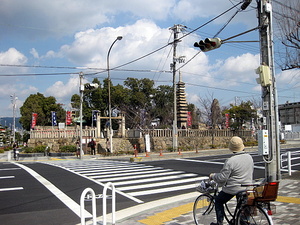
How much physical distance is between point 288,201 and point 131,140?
28362mm

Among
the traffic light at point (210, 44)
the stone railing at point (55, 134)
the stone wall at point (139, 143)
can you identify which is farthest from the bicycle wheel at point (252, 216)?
the stone railing at point (55, 134)

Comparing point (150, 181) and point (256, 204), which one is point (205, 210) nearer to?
point (256, 204)

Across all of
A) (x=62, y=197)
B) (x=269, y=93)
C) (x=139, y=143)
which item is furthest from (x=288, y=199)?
(x=139, y=143)

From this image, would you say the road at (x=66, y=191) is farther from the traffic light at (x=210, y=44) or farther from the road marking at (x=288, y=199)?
the traffic light at (x=210, y=44)

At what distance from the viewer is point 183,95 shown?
38.3 m

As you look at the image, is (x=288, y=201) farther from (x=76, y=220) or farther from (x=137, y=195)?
(x=76, y=220)

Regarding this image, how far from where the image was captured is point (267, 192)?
4414 millimetres

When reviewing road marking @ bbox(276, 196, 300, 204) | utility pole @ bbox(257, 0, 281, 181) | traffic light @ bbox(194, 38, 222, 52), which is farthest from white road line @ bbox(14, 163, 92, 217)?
traffic light @ bbox(194, 38, 222, 52)

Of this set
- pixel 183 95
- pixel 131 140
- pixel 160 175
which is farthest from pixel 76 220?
pixel 183 95

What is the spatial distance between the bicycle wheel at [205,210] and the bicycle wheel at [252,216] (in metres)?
0.69

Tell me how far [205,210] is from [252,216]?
106 cm

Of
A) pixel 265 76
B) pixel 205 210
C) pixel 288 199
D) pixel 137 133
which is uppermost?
pixel 265 76

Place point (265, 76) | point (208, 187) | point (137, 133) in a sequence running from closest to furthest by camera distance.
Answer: point (208, 187) → point (265, 76) → point (137, 133)

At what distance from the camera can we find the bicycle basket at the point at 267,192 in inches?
174
